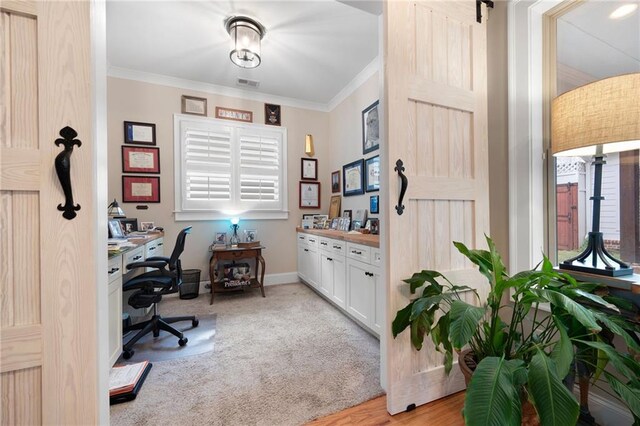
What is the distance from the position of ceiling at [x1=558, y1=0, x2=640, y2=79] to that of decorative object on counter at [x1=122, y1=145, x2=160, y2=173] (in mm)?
4000

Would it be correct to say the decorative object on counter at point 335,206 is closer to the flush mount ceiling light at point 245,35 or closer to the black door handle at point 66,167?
the flush mount ceiling light at point 245,35

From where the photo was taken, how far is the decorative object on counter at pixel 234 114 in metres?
3.45

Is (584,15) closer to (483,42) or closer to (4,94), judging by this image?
(483,42)

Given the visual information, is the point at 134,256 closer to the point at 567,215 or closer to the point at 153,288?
the point at 153,288

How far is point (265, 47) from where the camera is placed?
8.48 ft

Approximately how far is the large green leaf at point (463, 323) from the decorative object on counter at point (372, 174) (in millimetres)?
2083

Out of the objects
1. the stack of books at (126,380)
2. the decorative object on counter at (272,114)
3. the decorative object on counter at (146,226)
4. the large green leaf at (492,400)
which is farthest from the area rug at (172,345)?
the decorative object on counter at (272,114)

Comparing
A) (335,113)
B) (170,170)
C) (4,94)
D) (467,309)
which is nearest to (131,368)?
(4,94)

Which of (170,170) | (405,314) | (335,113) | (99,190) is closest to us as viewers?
(99,190)

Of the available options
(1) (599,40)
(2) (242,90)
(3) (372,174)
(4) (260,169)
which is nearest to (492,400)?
(1) (599,40)

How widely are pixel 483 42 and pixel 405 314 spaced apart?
1.67 metres

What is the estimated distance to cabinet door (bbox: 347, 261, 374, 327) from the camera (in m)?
2.09

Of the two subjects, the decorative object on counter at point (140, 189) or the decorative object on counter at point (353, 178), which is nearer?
the decorative object on counter at point (140, 189)

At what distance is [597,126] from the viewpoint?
958 mm
